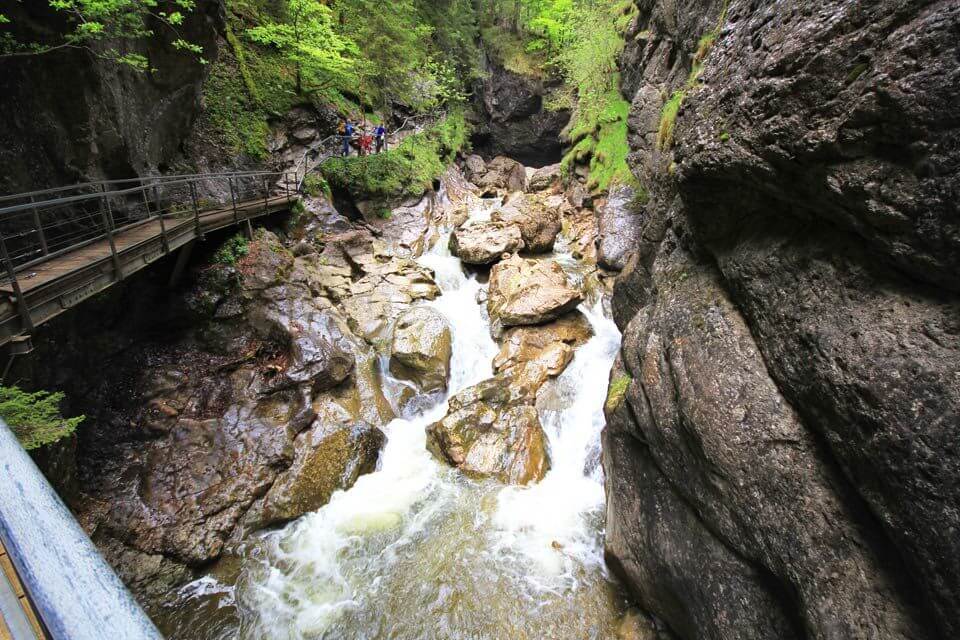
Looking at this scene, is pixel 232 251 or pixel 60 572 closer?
pixel 60 572

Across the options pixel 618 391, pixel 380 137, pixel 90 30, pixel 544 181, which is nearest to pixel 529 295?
pixel 618 391

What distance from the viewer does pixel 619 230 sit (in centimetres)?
1427

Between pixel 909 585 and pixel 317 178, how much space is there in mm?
17352

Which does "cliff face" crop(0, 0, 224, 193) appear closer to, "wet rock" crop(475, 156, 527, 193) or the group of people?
the group of people

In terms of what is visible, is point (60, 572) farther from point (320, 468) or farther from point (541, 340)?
point (541, 340)

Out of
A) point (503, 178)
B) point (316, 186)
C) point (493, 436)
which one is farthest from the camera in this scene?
point (503, 178)

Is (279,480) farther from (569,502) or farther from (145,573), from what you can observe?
(569,502)

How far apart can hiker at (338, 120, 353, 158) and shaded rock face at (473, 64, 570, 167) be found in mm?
13585

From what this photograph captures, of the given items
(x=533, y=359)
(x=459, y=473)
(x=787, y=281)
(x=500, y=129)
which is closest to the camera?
(x=787, y=281)

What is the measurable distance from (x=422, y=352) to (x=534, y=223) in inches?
310

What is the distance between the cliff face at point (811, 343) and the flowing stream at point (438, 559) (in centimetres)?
142

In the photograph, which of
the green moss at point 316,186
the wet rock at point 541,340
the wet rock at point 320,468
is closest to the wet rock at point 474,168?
the green moss at point 316,186

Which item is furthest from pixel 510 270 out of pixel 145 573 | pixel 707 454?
pixel 145 573

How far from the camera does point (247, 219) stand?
11.0 meters
